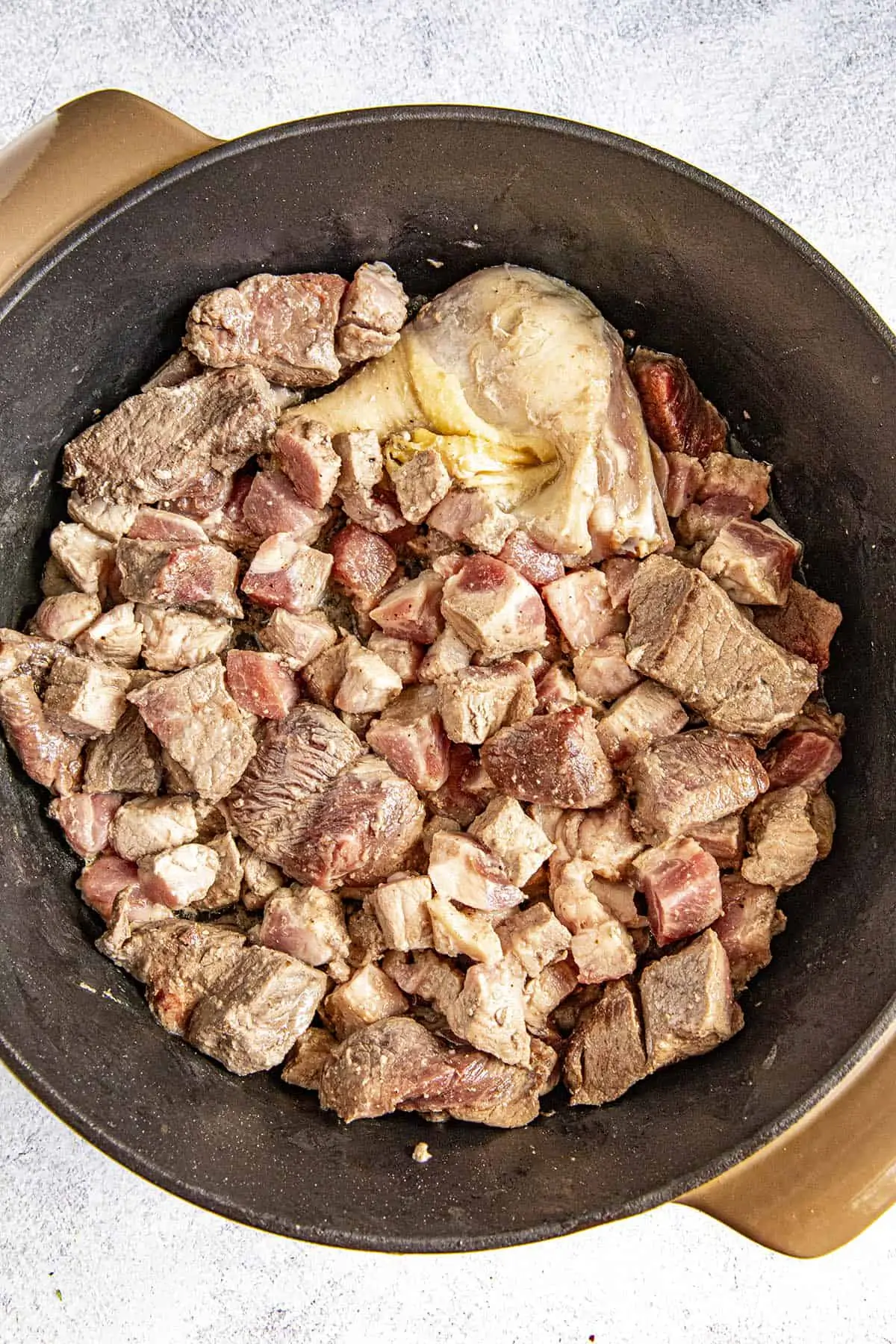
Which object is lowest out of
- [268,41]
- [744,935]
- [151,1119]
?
[151,1119]

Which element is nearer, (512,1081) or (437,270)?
(512,1081)

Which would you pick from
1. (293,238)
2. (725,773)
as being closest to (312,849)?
(725,773)

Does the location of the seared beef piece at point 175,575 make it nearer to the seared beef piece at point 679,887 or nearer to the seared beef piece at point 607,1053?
the seared beef piece at point 679,887

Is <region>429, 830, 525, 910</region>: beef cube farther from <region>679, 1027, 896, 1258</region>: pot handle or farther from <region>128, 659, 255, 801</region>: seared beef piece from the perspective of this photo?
<region>679, 1027, 896, 1258</region>: pot handle

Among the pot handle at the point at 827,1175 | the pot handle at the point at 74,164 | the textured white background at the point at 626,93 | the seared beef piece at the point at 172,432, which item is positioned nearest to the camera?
the pot handle at the point at 827,1175

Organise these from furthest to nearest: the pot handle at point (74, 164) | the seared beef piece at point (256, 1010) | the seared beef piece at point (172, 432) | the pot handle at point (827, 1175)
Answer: the seared beef piece at point (172, 432)
the seared beef piece at point (256, 1010)
the pot handle at point (74, 164)
the pot handle at point (827, 1175)

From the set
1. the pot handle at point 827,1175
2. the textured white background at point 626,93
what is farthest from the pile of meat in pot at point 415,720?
the textured white background at point 626,93

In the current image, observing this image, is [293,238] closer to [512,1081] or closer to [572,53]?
[572,53]
